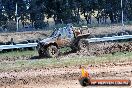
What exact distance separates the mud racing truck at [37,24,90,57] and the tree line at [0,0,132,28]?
28.9 meters

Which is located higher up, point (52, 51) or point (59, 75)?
point (59, 75)

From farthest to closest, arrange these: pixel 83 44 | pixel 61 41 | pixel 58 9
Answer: pixel 58 9 < pixel 83 44 < pixel 61 41

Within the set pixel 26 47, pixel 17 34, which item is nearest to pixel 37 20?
pixel 17 34

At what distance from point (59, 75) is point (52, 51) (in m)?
7.17

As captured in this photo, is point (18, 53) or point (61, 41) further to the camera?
point (18, 53)

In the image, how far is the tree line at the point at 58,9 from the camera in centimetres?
4997

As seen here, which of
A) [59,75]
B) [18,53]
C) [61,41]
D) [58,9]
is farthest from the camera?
[58,9]

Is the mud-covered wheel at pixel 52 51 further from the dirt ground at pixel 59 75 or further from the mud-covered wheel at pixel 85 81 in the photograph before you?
the mud-covered wheel at pixel 85 81

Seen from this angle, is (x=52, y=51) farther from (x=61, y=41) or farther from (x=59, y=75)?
(x=59, y=75)

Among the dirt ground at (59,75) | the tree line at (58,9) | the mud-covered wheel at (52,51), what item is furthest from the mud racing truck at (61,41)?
the tree line at (58,9)

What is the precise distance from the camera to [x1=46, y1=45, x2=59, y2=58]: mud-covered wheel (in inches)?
747

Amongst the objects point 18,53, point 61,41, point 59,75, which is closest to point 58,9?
point 18,53

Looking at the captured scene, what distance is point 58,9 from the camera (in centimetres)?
5003

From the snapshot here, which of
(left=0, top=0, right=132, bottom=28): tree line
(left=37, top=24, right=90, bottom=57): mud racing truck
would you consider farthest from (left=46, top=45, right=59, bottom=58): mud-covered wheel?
(left=0, top=0, right=132, bottom=28): tree line
